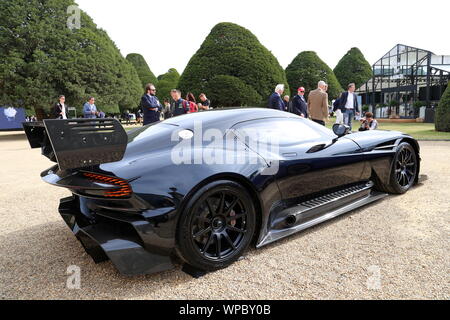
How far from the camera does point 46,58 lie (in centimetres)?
1545

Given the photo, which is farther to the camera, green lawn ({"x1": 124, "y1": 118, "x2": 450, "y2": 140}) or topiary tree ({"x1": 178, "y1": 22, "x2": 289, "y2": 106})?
topiary tree ({"x1": 178, "y1": 22, "x2": 289, "y2": 106})

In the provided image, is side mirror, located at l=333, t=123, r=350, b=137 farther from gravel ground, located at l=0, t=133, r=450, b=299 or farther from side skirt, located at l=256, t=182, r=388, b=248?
gravel ground, located at l=0, t=133, r=450, b=299

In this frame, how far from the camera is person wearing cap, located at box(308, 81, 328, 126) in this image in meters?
7.95

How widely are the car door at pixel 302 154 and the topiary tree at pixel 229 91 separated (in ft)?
56.5

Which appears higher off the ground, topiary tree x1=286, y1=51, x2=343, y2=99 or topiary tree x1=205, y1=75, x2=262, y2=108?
topiary tree x1=286, y1=51, x2=343, y2=99

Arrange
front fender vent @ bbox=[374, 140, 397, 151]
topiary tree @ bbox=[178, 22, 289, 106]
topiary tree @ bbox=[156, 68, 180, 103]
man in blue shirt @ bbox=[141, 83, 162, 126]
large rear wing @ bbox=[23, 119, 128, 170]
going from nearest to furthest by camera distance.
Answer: large rear wing @ bbox=[23, 119, 128, 170], front fender vent @ bbox=[374, 140, 397, 151], man in blue shirt @ bbox=[141, 83, 162, 126], topiary tree @ bbox=[178, 22, 289, 106], topiary tree @ bbox=[156, 68, 180, 103]

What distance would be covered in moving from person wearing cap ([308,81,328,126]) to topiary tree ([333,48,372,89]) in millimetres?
31394

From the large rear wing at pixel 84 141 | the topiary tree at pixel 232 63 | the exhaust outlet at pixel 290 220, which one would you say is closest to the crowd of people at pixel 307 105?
the exhaust outlet at pixel 290 220

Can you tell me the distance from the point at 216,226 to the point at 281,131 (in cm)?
114

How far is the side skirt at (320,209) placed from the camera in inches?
101

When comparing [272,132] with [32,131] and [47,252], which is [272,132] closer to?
[32,131]

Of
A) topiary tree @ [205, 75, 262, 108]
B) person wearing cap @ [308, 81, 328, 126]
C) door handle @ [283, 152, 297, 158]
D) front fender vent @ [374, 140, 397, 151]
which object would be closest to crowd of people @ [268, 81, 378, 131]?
person wearing cap @ [308, 81, 328, 126]

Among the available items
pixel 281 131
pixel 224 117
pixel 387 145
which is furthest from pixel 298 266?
pixel 387 145

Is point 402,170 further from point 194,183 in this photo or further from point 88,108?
point 88,108
